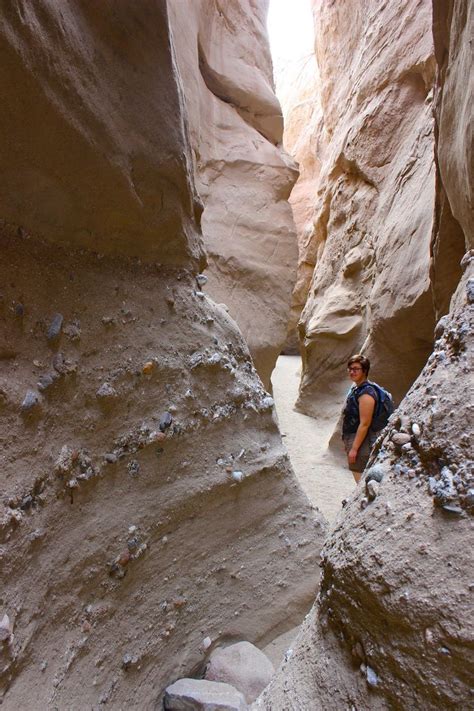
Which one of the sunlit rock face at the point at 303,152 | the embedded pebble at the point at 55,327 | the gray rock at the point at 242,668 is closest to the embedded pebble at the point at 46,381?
the embedded pebble at the point at 55,327

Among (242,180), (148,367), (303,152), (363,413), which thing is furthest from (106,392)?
(303,152)

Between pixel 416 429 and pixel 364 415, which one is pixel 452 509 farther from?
pixel 364 415

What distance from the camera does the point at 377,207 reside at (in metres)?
7.05

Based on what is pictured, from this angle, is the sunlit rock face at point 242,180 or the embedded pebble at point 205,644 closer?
the embedded pebble at point 205,644

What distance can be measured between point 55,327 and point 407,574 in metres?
1.42

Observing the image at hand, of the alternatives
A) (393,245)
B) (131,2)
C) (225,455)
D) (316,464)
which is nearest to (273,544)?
(225,455)

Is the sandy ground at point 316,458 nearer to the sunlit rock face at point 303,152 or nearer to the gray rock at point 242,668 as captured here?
the gray rock at point 242,668

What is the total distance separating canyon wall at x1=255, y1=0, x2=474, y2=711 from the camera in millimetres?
1002

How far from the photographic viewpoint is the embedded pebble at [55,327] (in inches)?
65.5

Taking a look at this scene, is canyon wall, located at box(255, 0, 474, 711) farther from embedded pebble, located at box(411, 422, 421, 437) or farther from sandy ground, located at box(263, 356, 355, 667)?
sandy ground, located at box(263, 356, 355, 667)

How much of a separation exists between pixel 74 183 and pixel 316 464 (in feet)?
16.4

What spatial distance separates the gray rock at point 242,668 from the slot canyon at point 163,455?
1 centimetres

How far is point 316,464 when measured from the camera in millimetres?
5918

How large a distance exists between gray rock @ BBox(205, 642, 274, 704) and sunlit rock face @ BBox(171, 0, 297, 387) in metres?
Result: 3.24
